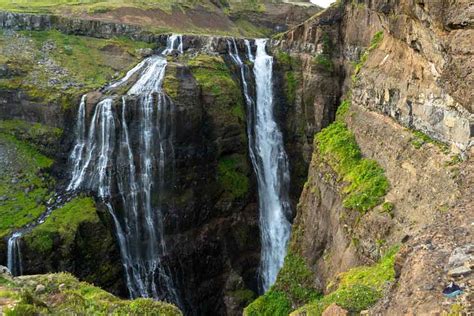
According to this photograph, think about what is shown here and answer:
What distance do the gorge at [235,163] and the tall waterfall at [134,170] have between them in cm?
10

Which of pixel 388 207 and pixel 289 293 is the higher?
pixel 388 207

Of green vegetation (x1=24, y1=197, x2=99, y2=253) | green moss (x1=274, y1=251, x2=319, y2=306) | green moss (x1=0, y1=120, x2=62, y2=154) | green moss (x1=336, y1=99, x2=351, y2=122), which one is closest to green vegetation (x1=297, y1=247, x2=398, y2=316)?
green moss (x1=274, y1=251, x2=319, y2=306)

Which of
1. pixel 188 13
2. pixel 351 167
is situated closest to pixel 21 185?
pixel 351 167

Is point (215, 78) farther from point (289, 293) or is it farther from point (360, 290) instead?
point (360, 290)

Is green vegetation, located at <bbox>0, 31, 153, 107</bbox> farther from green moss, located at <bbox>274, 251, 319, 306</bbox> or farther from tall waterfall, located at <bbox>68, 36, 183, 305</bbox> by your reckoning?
green moss, located at <bbox>274, 251, 319, 306</bbox>

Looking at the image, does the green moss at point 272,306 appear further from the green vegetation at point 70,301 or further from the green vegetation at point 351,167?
the green vegetation at point 70,301

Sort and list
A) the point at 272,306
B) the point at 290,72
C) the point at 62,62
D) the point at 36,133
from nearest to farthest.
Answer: the point at 272,306, the point at 36,133, the point at 62,62, the point at 290,72

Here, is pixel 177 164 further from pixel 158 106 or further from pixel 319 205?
pixel 319 205

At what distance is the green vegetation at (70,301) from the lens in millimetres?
10695

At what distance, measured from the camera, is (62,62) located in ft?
107

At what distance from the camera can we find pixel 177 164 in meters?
27.9

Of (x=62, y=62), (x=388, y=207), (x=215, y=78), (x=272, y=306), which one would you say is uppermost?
(x=62, y=62)

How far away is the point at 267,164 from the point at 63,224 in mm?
14642

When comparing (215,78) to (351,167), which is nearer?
(351,167)
